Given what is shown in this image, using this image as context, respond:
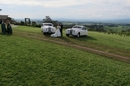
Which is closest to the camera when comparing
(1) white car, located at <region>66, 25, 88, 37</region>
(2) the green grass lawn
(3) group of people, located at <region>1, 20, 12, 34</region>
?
(2) the green grass lawn

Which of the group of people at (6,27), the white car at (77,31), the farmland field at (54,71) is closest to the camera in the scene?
the farmland field at (54,71)

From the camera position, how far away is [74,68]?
9.73 meters

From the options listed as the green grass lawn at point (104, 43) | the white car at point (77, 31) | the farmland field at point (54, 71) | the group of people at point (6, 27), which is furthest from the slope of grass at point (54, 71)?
the white car at point (77, 31)

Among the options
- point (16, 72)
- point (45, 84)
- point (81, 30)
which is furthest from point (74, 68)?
point (81, 30)

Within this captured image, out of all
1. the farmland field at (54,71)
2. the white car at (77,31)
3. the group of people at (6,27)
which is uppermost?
the group of people at (6,27)

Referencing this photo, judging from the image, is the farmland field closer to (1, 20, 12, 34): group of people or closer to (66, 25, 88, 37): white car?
(1, 20, 12, 34): group of people

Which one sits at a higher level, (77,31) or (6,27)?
(6,27)

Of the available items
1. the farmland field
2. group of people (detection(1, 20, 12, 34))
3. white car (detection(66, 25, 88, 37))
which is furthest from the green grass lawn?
the farmland field

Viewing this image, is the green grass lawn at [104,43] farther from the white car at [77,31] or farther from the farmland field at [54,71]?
the farmland field at [54,71]

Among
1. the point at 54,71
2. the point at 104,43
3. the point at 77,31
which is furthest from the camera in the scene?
the point at 77,31

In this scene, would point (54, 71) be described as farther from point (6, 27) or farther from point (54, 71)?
point (6, 27)

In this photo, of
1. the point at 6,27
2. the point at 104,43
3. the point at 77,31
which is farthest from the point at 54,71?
the point at 77,31

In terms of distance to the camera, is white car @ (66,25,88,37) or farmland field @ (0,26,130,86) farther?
white car @ (66,25,88,37)

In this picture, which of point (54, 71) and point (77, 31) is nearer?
point (54, 71)
